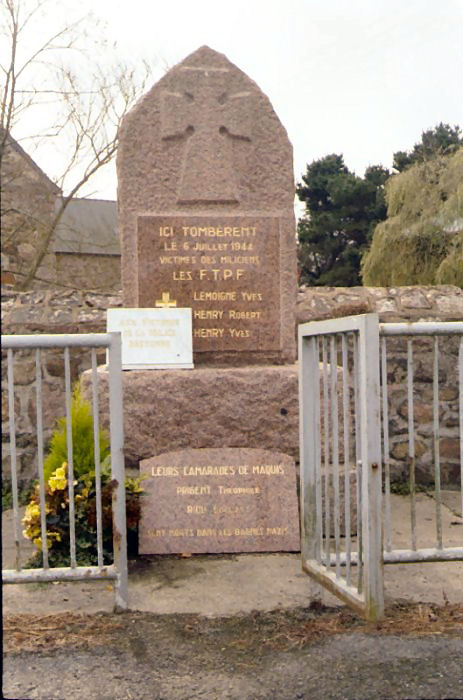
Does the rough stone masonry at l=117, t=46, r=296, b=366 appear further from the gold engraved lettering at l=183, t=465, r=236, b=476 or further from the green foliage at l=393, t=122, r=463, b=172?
the green foliage at l=393, t=122, r=463, b=172

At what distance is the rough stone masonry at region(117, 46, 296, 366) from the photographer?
465 cm

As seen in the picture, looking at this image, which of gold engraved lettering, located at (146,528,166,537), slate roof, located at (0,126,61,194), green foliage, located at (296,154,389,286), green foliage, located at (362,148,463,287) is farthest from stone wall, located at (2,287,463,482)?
green foliage, located at (296,154,389,286)

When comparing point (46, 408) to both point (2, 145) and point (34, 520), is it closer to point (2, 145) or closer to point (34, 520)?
point (34, 520)

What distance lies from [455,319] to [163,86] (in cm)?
309

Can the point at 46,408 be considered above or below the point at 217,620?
above

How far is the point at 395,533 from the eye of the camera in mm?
4586

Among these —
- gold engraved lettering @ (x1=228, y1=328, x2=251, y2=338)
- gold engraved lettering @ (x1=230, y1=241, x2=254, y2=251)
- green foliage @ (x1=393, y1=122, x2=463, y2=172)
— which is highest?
green foliage @ (x1=393, y1=122, x2=463, y2=172)

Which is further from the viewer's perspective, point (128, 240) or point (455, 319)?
point (455, 319)

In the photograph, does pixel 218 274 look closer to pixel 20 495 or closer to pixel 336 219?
pixel 20 495

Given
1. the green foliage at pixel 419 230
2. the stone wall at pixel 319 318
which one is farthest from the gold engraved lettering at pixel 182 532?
the green foliage at pixel 419 230

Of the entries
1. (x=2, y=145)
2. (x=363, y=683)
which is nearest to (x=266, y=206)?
(x=363, y=683)

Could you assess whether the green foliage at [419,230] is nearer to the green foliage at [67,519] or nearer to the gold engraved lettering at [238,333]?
the gold engraved lettering at [238,333]

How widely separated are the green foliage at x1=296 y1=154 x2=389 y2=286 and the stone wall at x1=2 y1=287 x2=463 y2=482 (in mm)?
19607

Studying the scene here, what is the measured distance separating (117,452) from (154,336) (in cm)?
152
